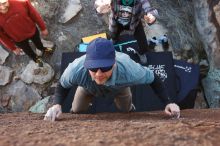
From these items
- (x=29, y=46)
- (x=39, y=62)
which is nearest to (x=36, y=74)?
(x=39, y=62)

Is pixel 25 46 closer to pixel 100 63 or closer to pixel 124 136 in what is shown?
pixel 100 63

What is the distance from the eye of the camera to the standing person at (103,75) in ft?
6.70

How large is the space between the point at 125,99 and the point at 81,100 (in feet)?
1.14

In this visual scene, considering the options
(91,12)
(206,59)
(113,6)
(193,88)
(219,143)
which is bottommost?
(219,143)

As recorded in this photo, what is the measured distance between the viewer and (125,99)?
285cm

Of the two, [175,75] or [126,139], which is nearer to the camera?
[126,139]

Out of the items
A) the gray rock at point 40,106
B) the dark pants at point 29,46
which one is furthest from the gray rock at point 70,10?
the gray rock at point 40,106

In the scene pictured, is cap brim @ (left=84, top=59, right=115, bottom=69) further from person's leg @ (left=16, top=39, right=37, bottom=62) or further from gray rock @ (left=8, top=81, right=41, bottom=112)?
gray rock @ (left=8, top=81, right=41, bottom=112)

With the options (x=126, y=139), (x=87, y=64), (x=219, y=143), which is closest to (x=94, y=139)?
(x=126, y=139)

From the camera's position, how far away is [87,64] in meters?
2.07

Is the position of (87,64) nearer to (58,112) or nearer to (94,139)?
(58,112)

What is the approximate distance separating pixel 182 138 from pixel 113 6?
1.91m

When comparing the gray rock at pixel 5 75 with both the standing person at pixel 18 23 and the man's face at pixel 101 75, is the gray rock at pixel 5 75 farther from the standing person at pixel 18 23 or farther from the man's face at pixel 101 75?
the man's face at pixel 101 75

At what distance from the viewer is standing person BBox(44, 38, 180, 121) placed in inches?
80.4
